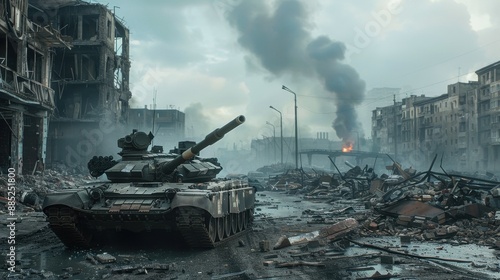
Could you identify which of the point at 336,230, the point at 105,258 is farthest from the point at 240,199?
the point at 105,258

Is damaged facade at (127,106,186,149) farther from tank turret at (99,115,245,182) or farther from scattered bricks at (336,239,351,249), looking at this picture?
scattered bricks at (336,239,351,249)

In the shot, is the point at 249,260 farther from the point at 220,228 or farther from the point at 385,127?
the point at 385,127

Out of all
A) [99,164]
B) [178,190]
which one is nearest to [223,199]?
[178,190]

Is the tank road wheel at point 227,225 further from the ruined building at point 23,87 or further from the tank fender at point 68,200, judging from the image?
the ruined building at point 23,87

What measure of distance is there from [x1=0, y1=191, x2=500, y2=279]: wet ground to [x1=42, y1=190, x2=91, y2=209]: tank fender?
38.7 inches

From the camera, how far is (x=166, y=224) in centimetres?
1045

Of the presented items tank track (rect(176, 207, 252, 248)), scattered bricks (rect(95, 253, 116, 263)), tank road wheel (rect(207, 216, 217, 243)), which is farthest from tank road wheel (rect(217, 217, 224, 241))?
scattered bricks (rect(95, 253, 116, 263))

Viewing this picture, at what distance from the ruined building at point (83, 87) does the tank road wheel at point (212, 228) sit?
35.3m

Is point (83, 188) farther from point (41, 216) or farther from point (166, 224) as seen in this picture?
point (41, 216)

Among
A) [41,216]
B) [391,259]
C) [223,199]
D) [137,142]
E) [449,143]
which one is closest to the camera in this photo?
[391,259]

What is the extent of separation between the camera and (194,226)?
10.1 metres

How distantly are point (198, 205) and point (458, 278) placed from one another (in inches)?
185

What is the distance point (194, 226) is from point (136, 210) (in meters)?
1.19

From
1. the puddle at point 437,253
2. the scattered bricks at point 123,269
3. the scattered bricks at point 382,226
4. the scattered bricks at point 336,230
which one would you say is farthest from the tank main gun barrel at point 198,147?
the scattered bricks at point 382,226
